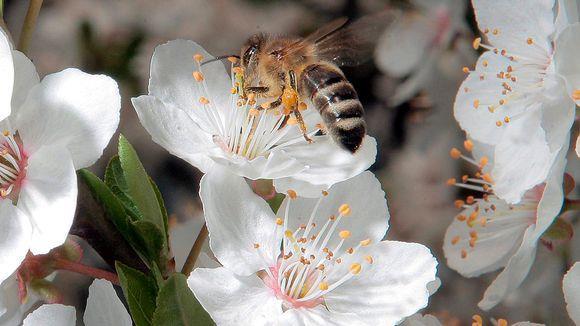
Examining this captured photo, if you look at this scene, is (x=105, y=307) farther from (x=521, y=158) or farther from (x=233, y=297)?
(x=521, y=158)

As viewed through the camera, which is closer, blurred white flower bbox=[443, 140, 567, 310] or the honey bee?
the honey bee

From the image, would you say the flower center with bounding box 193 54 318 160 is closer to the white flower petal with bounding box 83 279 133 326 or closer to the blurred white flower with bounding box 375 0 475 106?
the white flower petal with bounding box 83 279 133 326

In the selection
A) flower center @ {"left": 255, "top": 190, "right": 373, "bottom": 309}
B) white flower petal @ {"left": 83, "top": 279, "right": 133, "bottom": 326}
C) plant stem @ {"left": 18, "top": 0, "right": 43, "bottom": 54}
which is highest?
plant stem @ {"left": 18, "top": 0, "right": 43, "bottom": 54}

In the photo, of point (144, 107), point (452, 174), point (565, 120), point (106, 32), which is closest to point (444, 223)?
point (452, 174)

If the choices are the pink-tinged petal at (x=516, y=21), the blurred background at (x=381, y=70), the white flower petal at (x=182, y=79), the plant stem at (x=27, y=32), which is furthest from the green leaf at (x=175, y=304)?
the blurred background at (x=381, y=70)

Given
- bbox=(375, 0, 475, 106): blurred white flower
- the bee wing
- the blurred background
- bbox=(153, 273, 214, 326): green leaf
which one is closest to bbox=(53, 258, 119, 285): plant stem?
bbox=(153, 273, 214, 326): green leaf

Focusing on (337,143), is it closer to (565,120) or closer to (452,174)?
(565,120)
